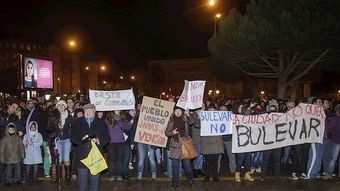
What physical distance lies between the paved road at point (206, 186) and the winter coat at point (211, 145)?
73cm

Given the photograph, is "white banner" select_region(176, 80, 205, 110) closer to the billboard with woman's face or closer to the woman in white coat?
the woman in white coat

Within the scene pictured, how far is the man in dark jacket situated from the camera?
355 inches

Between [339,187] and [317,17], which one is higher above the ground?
[317,17]

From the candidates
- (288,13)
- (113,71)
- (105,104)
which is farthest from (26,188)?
(113,71)

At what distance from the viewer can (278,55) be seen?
33.2 m

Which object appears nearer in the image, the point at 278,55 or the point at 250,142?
the point at 250,142

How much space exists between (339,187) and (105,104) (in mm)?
5950

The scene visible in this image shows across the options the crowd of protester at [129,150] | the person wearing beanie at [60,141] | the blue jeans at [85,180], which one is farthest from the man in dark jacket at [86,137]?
the person wearing beanie at [60,141]

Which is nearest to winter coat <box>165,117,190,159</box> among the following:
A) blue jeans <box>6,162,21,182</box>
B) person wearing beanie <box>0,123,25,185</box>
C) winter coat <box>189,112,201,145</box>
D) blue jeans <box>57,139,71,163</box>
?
winter coat <box>189,112,201,145</box>

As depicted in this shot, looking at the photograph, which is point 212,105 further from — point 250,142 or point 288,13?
point 288,13

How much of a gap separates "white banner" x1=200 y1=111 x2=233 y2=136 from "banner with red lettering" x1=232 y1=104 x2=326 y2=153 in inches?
7.4

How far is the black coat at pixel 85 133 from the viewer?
9016 mm

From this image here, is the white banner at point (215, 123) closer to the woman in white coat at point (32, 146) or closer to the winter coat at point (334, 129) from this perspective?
the winter coat at point (334, 129)

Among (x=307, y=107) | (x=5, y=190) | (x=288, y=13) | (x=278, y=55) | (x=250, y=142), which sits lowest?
(x=5, y=190)
